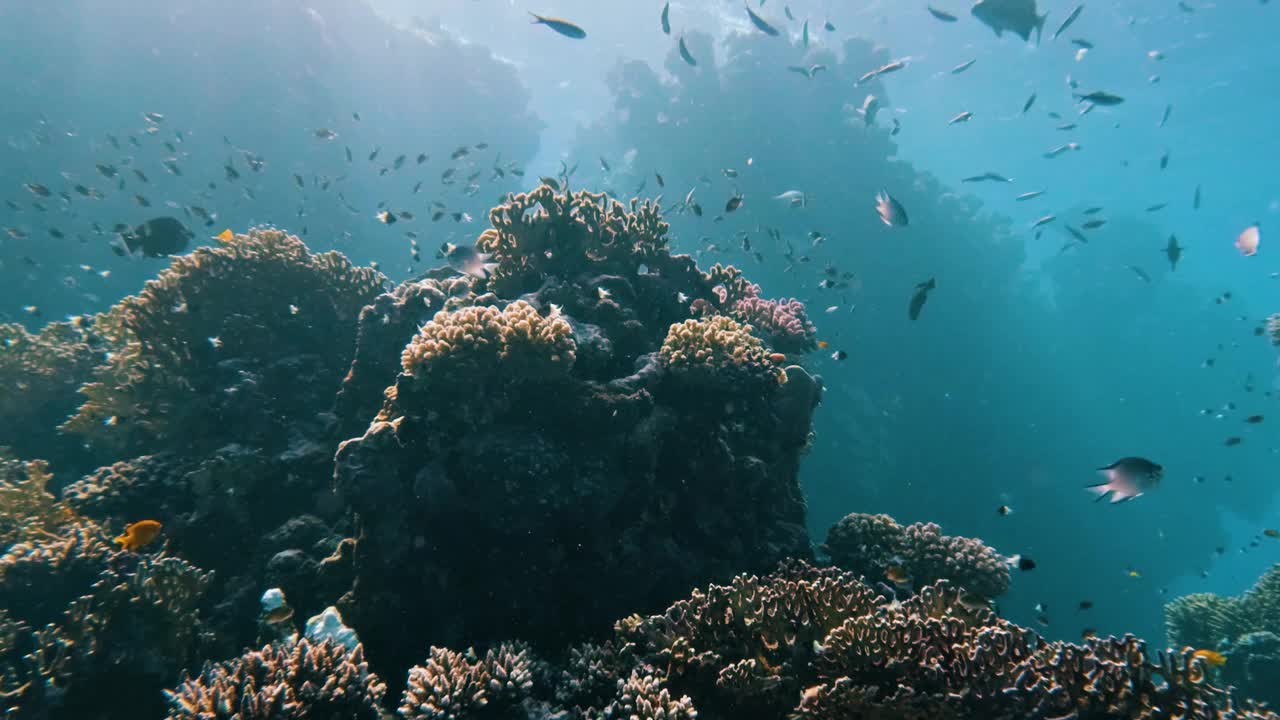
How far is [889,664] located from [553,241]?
6.29 meters

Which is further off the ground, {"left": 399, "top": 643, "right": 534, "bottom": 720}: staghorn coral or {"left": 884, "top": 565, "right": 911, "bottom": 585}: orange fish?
{"left": 884, "top": 565, "right": 911, "bottom": 585}: orange fish

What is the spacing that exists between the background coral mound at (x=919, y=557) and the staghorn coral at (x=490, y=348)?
4.40 m

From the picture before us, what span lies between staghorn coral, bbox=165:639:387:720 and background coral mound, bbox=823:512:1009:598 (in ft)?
→ 17.6

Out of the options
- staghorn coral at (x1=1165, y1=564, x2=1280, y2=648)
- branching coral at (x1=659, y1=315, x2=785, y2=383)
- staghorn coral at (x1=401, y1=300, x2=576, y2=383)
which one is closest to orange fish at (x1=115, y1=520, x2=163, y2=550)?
staghorn coral at (x1=401, y1=300, x2=576, y2=383)

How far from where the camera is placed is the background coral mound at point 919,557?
6547 mm

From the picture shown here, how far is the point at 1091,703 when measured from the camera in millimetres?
3143

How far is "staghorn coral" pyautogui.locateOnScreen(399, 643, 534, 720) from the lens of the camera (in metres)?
3.79

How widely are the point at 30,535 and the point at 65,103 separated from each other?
27098 millimetres

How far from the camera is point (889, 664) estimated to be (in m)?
3.54

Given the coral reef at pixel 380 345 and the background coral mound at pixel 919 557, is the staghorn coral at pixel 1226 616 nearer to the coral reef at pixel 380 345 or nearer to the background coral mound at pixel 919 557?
the background coral mound at pixel 919 557

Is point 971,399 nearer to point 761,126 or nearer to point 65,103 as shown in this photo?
point 761,126

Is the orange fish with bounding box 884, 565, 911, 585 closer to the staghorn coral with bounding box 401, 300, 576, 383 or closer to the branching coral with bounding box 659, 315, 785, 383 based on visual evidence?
the branching coral with bounding box 659, 315, 785, 383

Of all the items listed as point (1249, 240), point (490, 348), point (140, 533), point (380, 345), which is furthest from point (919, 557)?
point (1249, 240)

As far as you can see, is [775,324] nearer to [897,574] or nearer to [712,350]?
[712,350]
